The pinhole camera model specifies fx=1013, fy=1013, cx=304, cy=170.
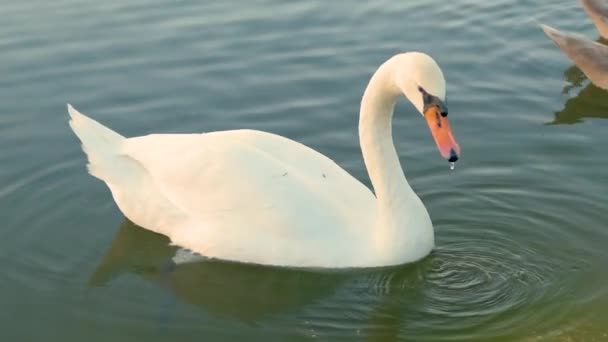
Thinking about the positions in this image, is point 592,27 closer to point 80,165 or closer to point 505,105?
point 505,105

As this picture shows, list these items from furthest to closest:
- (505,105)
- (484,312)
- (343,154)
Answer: (505,105) < (343,154) < (484,312)

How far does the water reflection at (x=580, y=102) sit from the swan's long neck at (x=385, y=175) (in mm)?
3070

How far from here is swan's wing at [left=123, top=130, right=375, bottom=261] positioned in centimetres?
666

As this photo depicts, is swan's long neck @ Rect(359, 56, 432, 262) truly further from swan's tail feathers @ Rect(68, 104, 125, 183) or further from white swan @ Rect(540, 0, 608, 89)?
white swan @ Rect(540, 0, 608, 89)

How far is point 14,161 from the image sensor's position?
868cm

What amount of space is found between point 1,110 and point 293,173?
4255mm

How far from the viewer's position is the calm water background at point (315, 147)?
6.36m

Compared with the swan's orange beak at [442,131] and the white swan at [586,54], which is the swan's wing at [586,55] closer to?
the white swan at [586,54]

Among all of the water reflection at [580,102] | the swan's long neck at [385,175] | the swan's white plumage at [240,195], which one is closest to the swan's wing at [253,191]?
the swan's white plumage at [240,195]

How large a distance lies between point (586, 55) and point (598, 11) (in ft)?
4.58

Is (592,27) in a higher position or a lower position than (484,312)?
higher

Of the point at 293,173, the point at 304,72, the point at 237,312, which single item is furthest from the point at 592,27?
the point at 237,312

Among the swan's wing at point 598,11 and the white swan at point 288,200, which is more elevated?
the swan's wing at point 598,11

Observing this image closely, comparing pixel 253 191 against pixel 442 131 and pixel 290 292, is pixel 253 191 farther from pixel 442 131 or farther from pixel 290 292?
pixel 442 131
